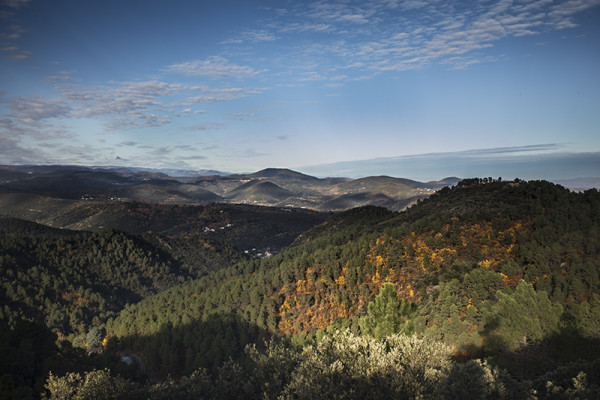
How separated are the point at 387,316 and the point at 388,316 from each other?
14cm

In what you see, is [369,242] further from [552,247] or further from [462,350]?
[462,350]

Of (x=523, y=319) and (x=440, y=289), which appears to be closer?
(x=523, y=319)

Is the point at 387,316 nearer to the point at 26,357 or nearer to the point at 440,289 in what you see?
the point at 440,289

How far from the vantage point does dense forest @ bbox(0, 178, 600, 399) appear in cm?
3422

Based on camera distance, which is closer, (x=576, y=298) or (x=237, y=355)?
(x=576, y=298)

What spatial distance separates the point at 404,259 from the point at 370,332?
39.2 m

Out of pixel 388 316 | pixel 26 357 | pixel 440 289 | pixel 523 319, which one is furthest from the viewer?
pixel 440 289

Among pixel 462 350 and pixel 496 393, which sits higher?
pixel 496 393

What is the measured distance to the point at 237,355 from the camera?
100938 millimetres

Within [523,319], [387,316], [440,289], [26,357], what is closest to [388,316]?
[387,316]

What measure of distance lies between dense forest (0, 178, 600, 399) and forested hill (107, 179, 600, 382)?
0.33m

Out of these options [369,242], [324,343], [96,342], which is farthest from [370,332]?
[96,342]

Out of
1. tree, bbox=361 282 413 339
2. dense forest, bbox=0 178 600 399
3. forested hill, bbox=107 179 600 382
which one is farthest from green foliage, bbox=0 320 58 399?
tree, bbox=361 282 413 339

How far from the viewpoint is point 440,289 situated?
2761 inches
